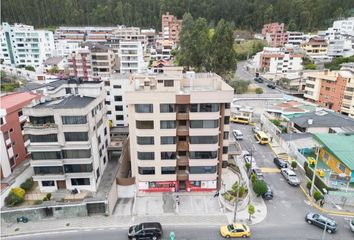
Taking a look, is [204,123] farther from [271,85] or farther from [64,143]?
[271,85]

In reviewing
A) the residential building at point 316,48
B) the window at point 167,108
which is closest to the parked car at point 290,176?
the window at point 167,108

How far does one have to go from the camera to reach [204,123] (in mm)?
34812

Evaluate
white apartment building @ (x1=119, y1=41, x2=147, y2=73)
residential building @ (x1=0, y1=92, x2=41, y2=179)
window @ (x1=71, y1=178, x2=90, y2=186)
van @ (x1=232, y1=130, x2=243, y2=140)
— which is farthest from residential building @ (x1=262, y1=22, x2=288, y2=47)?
window @ (x1=71, y1=178, x2=90, y2=186)

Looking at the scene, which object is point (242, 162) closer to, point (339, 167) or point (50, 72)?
point (339, 167)

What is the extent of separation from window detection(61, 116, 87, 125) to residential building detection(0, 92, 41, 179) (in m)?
6.78

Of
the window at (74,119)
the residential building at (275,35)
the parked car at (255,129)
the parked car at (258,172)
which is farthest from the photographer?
the residential building at (275,35)

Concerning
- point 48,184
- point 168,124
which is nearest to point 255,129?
point 168,124

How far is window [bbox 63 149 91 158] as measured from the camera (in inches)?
1348

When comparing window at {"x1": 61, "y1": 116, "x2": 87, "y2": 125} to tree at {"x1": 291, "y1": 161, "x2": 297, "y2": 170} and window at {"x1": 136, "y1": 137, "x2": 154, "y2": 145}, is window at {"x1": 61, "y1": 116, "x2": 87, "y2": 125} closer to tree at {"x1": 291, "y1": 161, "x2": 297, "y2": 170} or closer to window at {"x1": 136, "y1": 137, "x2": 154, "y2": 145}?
window at {"x1": 136, "y1": 137, "x2": 154, "y2": 145}

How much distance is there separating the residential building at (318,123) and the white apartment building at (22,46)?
104943 mm

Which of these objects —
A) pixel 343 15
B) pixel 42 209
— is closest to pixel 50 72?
pixel 42 209

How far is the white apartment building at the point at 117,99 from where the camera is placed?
56.5 meters

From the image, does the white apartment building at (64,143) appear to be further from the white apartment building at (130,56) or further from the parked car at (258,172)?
the white apartment building at (130,56)

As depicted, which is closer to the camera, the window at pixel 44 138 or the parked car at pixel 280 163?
the window at pixel 44 138
